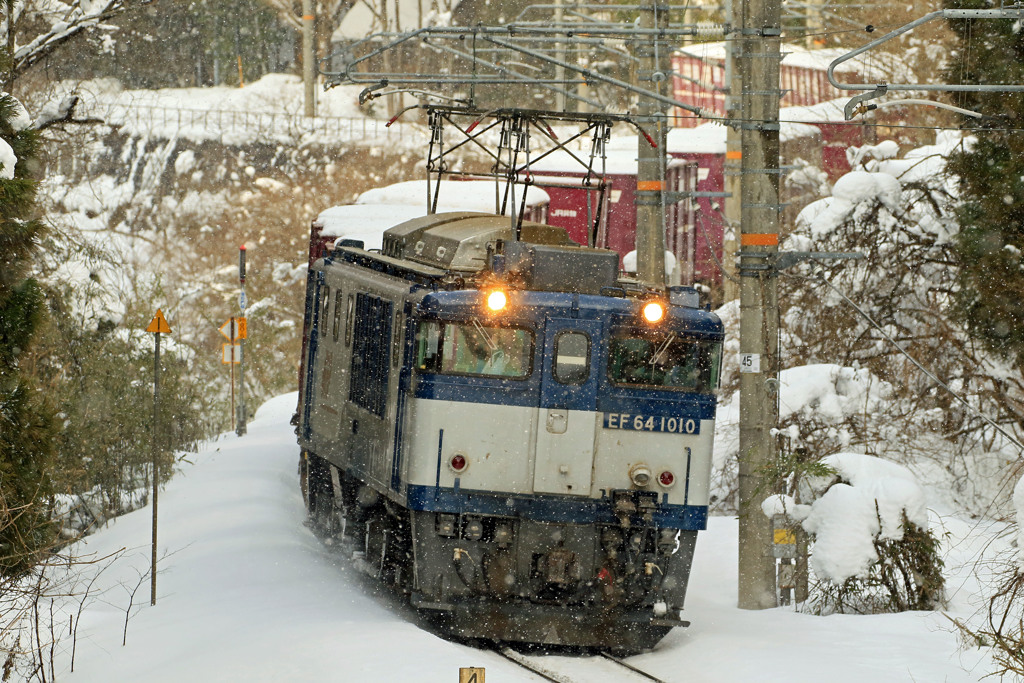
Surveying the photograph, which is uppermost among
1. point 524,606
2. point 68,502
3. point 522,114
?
point 522,114

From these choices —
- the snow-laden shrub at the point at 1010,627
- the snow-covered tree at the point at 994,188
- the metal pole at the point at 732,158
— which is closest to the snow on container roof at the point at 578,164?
the metal pole at the point at 732,158

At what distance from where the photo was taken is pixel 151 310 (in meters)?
29.2

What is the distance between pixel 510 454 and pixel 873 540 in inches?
157

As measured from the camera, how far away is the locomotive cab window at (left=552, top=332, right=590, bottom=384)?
11.7 metres

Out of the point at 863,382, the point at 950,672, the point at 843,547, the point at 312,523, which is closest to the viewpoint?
the point at 950,672

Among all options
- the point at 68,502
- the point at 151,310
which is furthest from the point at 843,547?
the point at 151,310

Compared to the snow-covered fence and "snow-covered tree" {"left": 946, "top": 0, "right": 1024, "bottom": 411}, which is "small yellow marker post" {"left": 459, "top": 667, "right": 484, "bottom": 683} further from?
the snow-covered fence

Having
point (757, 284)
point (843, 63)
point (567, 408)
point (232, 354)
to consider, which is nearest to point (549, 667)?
point (567, 408)

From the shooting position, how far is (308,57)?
2090 inches

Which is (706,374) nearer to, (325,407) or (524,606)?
(524,606)

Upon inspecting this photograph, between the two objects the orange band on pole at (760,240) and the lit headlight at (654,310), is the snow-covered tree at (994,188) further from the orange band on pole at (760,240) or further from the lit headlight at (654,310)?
the lit headlight at (654,310)

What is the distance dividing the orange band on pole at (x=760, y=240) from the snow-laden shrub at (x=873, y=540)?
2.26 m

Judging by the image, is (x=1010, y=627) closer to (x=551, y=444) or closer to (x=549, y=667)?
(x=549, y=667)

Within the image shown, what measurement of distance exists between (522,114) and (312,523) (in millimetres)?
7215
